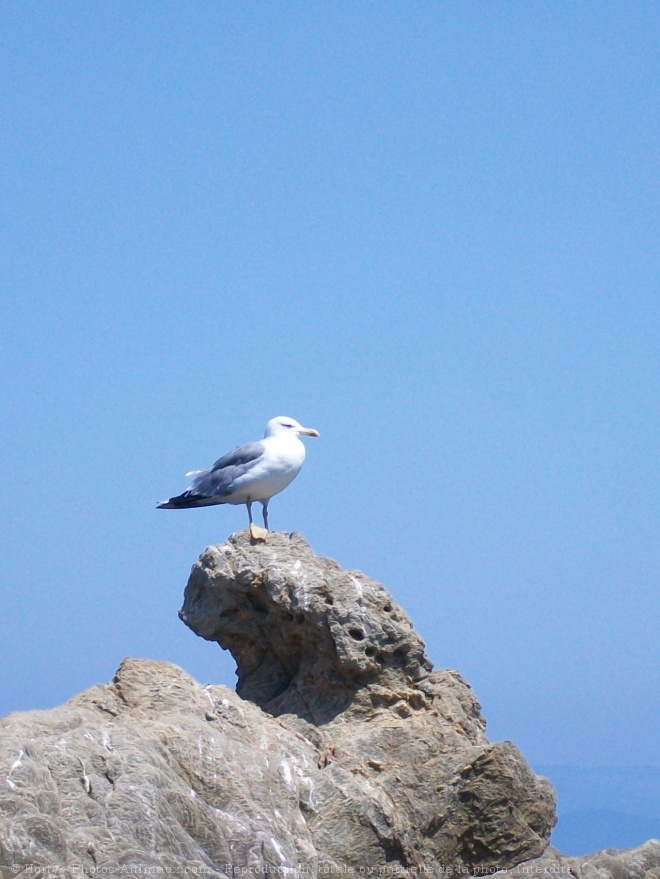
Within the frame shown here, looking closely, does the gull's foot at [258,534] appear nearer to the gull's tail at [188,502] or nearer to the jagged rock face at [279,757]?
the jagged rock face at [279,757]

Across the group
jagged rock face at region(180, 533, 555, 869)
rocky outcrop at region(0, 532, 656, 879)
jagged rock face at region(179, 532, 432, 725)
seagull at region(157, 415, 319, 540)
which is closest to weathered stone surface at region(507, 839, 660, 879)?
rocky outcrop at region(0, 532, 656, 879)

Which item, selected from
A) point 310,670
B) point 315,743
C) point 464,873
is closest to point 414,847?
point 464,873

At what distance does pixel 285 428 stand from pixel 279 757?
5668 mm

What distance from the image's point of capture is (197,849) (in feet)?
31.8

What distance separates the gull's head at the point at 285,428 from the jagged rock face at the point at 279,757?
266 cm

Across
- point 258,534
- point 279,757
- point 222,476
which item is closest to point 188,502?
point 222,476

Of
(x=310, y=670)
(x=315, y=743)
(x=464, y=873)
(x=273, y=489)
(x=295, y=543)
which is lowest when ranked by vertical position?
(x=464, y=873)

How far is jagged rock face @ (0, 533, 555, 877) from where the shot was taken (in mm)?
9531

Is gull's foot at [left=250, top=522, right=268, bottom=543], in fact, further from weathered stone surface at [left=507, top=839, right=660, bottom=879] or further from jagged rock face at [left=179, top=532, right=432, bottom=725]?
weathered stone surface at [left=507, top=839, right=660, bottom=879]

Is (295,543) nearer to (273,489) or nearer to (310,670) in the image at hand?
(310,670)

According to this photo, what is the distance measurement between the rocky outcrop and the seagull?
75.9 inches

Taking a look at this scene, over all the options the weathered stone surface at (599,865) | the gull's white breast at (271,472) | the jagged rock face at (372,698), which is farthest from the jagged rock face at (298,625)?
the weathered stone surface at (599,865)

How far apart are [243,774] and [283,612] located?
257 centimetres

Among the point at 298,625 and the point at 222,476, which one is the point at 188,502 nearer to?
the point at 222,476
